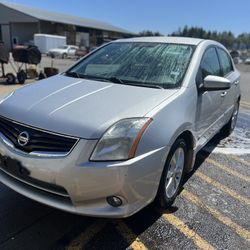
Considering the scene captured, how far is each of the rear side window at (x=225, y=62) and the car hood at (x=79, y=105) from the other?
206cm

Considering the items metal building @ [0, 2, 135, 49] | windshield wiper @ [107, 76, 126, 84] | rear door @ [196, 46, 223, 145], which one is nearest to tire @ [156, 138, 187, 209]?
rear door @ [196, 46, 223, 145]

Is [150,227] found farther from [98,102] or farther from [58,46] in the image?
[58,46]

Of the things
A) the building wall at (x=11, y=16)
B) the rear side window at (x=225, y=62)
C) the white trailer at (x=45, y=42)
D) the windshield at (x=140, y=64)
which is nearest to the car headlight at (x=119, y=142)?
the windshield at (x=140, y=64)

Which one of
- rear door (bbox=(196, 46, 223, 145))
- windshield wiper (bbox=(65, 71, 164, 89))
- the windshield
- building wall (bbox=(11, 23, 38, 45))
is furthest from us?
building wall (bbox=(11, 23, 38, 45))

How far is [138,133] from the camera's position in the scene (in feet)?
8.11

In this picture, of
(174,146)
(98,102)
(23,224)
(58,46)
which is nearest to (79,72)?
(98,102)

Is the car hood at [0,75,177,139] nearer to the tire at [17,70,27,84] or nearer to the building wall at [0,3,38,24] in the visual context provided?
the tire at [17,70,27,84]

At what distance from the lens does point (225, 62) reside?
502cm

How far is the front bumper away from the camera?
7.67ft

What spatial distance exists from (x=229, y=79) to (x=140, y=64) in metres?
1.88

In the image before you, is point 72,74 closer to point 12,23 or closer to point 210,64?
point 210,64

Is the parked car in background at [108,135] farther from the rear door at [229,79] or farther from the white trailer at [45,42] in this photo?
the white trailer at [45,42]

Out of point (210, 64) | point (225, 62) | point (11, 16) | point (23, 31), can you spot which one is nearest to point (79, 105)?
point (210, 64)

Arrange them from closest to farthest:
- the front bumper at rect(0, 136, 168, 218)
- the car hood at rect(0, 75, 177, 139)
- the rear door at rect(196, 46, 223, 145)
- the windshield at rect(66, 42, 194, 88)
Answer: the front bumper at rect(0, 136, 168, 218)
the car hood at rect(0, 75, 177, 139)
the windshield at rect(66, 42, 194, 88)
the rear door at rect(196, 46, 223, 145)
